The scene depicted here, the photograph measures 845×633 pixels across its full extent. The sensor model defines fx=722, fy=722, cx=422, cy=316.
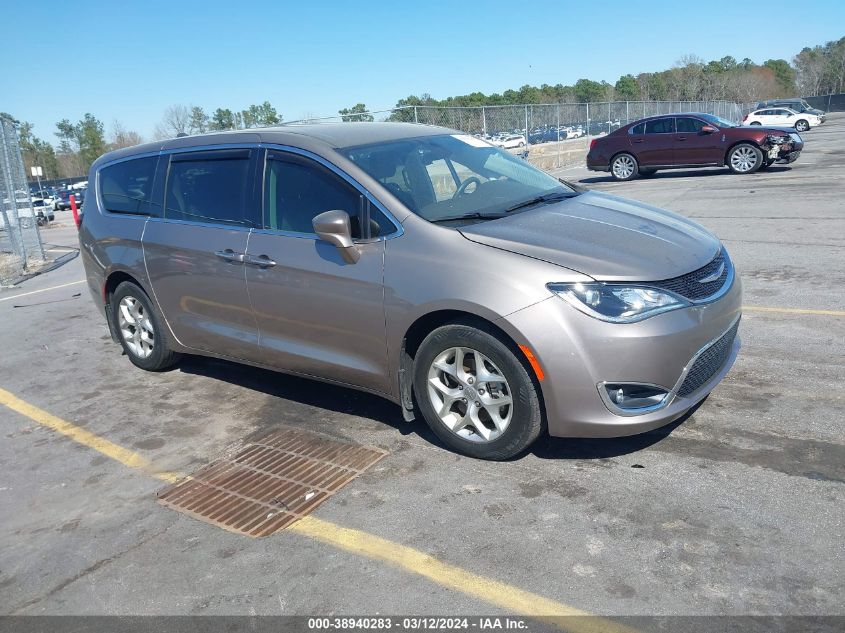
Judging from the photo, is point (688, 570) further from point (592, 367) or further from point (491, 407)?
point (491, 407)

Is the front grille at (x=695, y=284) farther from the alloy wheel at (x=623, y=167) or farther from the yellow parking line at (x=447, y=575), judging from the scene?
the alloy wheel at (x=623, y=167)

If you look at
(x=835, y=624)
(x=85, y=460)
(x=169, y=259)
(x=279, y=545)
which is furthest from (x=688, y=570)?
(x=169, y=259)

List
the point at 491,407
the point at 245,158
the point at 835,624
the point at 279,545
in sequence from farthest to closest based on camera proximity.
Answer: the point at 245,158, the point at 491,407, the point at 279,545, the point at 835,624

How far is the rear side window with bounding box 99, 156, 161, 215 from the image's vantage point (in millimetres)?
5742

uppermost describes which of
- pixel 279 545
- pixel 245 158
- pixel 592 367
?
pixel 245 158

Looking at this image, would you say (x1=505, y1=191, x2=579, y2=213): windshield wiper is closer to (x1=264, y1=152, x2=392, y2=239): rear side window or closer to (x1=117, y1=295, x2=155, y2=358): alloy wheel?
(x1=264, y1=152, x2=392, y2=239): rear side window

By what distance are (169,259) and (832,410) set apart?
4.56m

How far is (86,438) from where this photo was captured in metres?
4.96

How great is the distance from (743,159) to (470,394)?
16703 mm

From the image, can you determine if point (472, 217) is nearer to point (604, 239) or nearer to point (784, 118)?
point (604, 239)

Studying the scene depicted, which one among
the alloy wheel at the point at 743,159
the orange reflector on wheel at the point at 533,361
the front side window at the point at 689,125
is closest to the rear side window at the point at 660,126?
the front side window at the point at 689,125

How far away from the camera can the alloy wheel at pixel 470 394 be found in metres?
3.85

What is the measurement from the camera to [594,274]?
359 cm

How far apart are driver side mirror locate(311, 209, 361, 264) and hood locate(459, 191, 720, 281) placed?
680 millimetres
